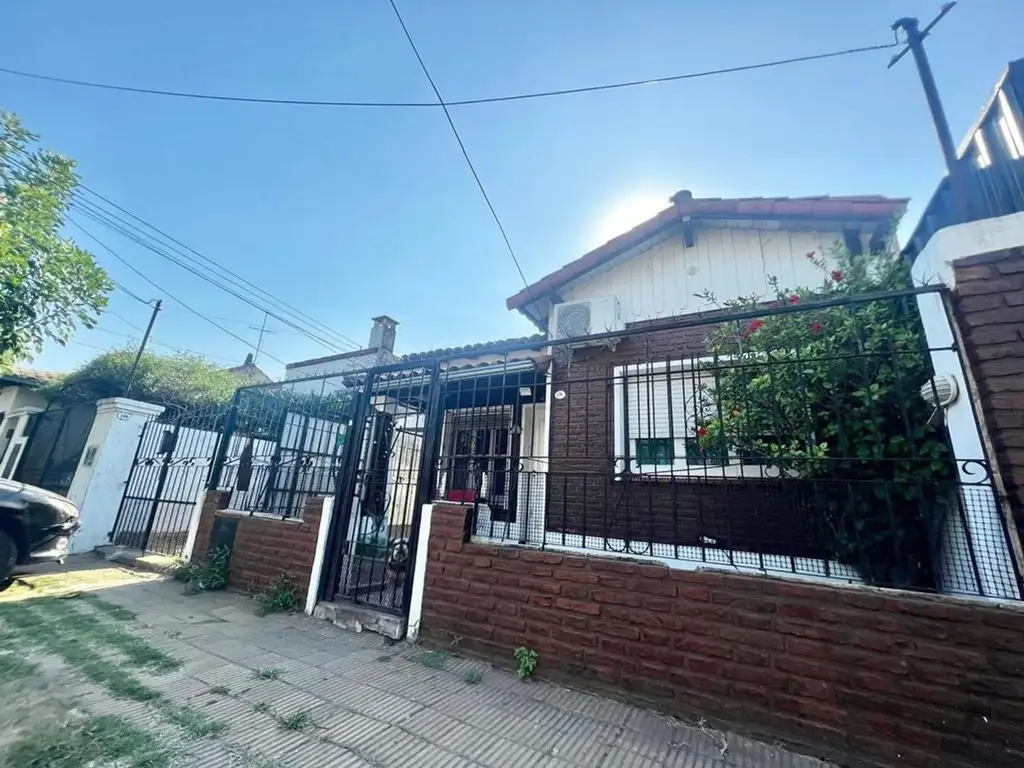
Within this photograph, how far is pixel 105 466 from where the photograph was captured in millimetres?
7582

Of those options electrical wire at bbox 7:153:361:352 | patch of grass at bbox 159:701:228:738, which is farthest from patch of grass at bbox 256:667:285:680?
electrical wire at bbox 7:153:361:352

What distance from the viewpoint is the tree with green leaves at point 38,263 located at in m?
6.22

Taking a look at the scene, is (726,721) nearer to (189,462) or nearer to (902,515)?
(902,515)

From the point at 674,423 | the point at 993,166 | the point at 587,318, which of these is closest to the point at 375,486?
the point at 674,423

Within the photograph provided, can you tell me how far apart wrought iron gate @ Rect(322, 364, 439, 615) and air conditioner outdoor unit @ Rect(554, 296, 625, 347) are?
271 cm

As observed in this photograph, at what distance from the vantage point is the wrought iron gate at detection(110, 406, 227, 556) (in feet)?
24.1

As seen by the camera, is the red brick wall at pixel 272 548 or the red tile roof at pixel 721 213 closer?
the red brick wall at pixel 272 548

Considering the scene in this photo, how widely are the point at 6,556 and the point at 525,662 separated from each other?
609 centimetres

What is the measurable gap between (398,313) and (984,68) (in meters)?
14.9

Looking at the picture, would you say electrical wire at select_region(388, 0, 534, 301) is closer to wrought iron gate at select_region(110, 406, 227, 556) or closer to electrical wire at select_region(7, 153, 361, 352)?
wrought iron gate at select_region(110, 406, 227, 556)

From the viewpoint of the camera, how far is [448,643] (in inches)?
131

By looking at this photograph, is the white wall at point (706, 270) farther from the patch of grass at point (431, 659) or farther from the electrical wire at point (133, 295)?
the electrical wire at point (133, 295)

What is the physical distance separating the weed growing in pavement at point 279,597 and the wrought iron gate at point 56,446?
Answer: 7029 mm

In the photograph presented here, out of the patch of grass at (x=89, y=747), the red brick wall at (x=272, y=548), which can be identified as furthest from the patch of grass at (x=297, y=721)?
the red brick wall at (x=272, y=548)
